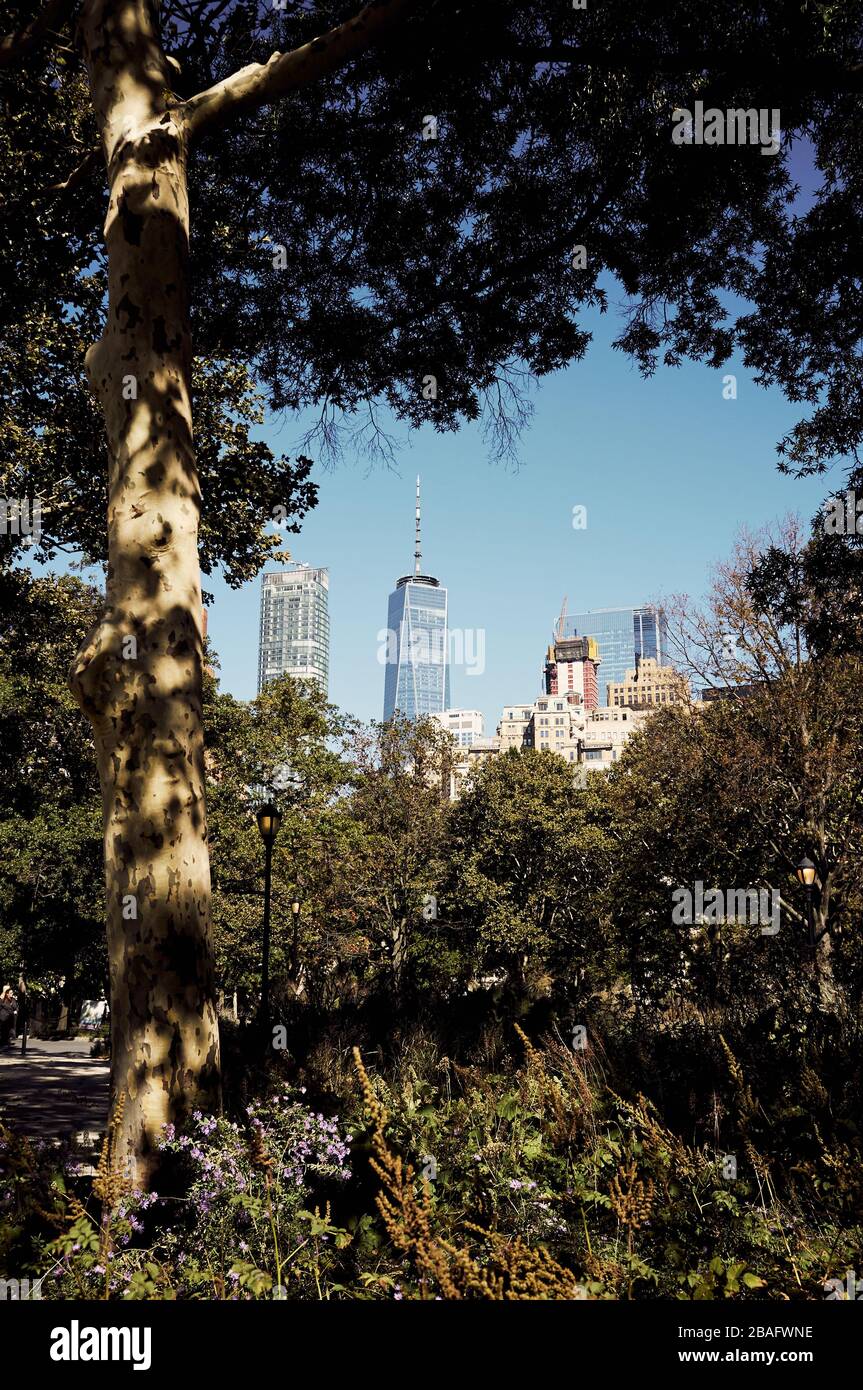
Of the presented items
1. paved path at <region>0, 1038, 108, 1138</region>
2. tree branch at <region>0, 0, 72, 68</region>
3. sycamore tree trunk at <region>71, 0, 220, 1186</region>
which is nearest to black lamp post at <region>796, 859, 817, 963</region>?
paved path at <region>0, 1038, 108, 1138</region>

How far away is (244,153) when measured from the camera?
7980 millimetres

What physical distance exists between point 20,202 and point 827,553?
27.8 feet

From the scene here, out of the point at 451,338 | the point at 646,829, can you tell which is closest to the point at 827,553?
the point at 451,338

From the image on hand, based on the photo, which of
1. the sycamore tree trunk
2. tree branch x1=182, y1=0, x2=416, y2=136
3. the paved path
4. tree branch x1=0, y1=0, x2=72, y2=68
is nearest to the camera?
the sycamore tree trunk

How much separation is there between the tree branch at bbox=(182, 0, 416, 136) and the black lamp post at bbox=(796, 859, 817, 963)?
15220 mm

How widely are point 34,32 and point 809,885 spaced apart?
17467mm

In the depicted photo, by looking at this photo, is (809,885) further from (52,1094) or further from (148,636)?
(148,636)

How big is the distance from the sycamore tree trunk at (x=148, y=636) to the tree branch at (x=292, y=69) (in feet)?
0.99

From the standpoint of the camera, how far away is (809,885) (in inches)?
666

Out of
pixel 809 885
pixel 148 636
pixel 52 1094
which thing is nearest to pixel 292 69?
pixel 148 636

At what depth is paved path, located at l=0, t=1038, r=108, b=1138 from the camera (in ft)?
31.5

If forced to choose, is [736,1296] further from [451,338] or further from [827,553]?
[451,338]

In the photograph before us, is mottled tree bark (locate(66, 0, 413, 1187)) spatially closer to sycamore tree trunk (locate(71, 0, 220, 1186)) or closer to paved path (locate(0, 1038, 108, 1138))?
sycamore tree trunk (locate(71, 0, 220, 1186))

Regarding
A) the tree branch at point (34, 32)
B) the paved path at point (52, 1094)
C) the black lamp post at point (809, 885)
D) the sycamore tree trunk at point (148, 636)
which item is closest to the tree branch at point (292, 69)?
the sycamore tree trunk at point (148, 636)
